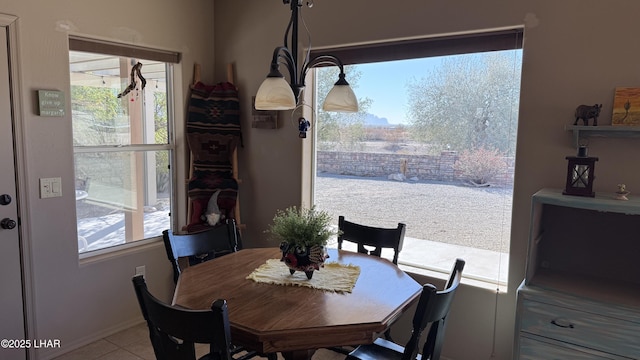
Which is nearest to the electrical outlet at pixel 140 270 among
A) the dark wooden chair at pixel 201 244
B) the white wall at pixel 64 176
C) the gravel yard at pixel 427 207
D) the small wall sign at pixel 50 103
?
the white wall at pixel 64 176

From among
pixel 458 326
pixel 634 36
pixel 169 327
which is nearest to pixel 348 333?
pixel 169 327

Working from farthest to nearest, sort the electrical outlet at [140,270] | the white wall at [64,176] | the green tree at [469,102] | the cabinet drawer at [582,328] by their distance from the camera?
the electrical outlet at [140,270] < the white wall at [64,176] < the green tree at [469,102] < the cabinet drawer at [582,328]

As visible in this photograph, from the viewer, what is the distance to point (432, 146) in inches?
111

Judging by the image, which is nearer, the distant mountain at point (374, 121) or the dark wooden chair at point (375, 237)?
the dark wooden chair at point (375, 237)

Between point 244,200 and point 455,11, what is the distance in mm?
2156

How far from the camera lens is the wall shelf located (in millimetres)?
1975

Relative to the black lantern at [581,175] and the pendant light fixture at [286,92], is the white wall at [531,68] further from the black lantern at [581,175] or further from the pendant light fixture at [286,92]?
the pendant light fixture at [286,92]

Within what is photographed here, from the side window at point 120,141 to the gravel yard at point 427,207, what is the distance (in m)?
1.35

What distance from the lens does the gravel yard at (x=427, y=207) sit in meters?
2.63

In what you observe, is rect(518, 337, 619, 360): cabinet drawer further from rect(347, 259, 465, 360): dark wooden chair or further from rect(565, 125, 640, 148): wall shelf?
rect(565, 125, 640, 148): wall shelf

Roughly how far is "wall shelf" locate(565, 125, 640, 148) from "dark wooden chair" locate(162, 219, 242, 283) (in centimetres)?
195

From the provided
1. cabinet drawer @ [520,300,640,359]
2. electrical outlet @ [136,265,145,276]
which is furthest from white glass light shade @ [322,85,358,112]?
electrical outlet @ [136,265,145,276]

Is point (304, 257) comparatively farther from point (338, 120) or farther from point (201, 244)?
point (338, 120)

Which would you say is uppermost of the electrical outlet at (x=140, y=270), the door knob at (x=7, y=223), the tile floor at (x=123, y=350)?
the door knob at (x=7, y=223)
